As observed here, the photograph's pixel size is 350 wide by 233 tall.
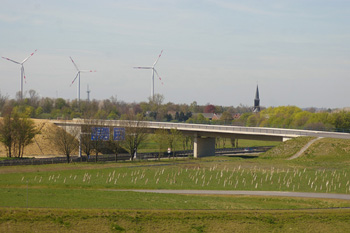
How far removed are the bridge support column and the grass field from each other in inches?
2178

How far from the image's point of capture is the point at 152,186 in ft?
191

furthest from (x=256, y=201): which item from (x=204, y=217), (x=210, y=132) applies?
(x=210, y=132)

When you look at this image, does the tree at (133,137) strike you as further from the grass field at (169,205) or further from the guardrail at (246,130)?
the grass field at (169,205)

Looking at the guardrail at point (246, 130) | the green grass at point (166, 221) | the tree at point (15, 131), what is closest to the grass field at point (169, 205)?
the green grass at point (166, 221)

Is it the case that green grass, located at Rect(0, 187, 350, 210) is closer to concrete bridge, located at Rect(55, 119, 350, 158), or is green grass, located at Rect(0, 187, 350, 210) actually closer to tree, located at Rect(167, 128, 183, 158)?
concrete bridge, located at Rect(55, 119, 350, 158)

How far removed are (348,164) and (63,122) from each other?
89.3 meters

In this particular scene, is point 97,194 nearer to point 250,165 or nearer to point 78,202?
point 78,202

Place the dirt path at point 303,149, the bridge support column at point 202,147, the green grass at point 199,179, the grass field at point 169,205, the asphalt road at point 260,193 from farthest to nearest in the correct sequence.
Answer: the bridge support column at point 202,147 < the dirt path at point 303,149 < the green grass at point 199,179 < the asphalt road at point 260,193 < the grass field at point 169,205

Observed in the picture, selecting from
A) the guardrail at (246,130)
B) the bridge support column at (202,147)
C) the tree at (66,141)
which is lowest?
the bridge support column at (202,147)

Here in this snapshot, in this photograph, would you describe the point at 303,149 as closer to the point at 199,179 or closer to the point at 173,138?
the point at 173,138

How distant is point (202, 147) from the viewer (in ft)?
420

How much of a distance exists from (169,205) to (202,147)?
8499cm

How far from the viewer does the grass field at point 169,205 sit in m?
38.2

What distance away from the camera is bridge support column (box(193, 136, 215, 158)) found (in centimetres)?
12594
